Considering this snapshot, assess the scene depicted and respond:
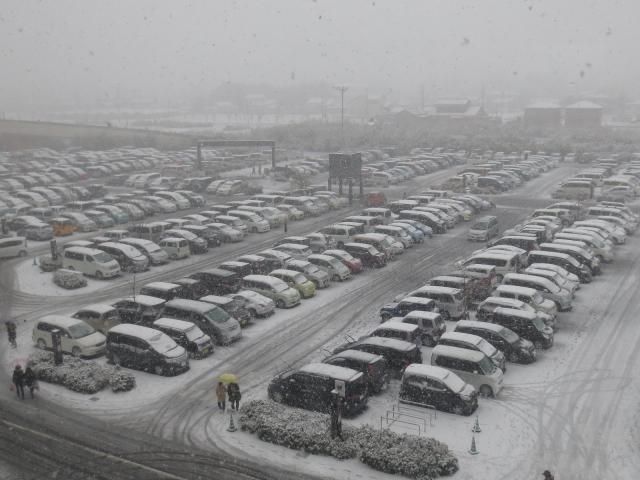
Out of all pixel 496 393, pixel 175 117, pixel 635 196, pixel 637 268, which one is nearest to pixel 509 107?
pixel 175 117

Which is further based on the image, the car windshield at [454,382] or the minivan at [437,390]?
the car windshield at [454,382]

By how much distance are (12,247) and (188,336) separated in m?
15.7

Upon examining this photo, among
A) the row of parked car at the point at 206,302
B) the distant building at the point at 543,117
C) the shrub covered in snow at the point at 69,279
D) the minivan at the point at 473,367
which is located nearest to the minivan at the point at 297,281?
the row of parked car at the point at 206,302

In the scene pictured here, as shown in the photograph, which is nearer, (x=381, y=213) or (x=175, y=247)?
(x=175, y=247)

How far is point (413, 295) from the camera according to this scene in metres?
21.5

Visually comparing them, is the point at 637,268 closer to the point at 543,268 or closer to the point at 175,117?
the point at 543,268

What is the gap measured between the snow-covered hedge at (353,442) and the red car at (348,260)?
39.6 feet

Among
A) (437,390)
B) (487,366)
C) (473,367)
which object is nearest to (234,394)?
(437,390)

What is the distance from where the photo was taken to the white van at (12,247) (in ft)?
96.1

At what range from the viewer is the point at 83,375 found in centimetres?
1609

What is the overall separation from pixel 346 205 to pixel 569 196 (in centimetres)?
1479

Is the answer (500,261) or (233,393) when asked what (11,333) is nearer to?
(233,393)

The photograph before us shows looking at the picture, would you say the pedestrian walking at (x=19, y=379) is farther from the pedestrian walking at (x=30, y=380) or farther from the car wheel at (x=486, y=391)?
the car wheel at (x=486, y=391)

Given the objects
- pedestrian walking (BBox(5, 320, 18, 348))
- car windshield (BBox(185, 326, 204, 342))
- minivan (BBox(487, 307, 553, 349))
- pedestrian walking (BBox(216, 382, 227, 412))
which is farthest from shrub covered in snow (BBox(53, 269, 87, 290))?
minivan (BBox(487, 307, 553, 349))
